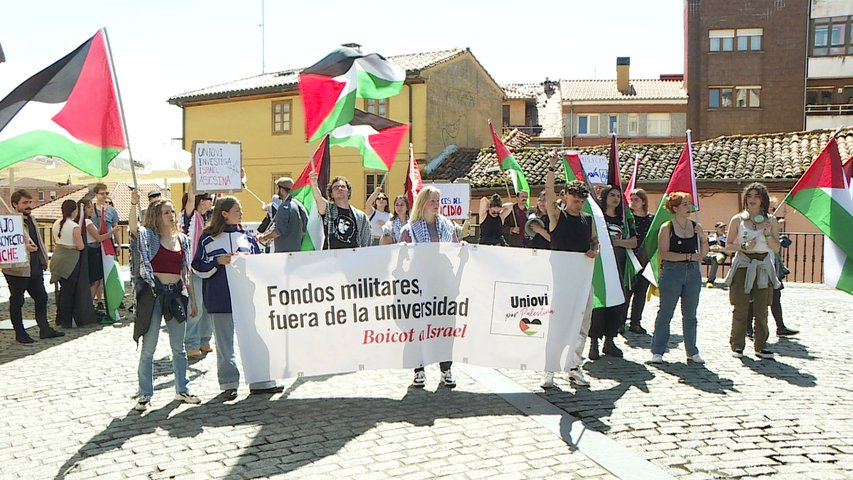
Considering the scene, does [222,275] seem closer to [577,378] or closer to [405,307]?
[405,307]

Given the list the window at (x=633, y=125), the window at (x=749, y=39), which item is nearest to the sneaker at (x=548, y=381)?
the window at (x=633, y=125)

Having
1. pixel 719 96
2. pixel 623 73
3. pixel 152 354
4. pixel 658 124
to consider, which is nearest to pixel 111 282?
pixel 152 354

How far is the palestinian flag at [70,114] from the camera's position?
22.8ft

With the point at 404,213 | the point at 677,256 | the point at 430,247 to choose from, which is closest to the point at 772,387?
the point at 677,256

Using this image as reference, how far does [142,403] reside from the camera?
6.59 meters

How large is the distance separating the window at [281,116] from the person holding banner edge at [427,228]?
2656 centimetres

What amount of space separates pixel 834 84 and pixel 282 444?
1827 inches

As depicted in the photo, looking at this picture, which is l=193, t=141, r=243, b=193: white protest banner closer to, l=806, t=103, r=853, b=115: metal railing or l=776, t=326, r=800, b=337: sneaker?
l=776, t=326, r=800, b=337: sneaker

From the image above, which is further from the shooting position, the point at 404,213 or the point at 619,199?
the point at 404,213

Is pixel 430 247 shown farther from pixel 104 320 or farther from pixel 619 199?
pixel 104 320

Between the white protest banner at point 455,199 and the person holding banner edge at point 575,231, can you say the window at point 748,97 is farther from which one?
the person holding banner edge at point 575,231

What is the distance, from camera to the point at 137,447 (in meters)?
5.55

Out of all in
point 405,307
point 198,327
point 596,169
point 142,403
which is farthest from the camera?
point 596,169

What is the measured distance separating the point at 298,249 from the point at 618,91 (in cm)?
4288
